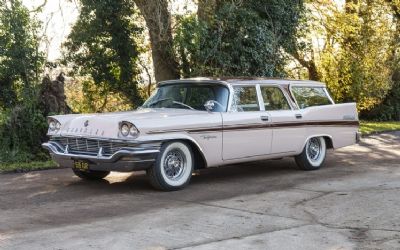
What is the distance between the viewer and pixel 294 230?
6.18 meters

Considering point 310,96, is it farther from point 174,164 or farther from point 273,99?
point 174,164

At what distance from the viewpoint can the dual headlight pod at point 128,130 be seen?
798 centimetres

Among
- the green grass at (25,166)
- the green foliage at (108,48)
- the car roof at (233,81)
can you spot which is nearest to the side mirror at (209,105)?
the car roof at (233,81)

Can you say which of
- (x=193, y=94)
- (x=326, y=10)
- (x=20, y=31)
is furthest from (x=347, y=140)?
(x=326, y=10)

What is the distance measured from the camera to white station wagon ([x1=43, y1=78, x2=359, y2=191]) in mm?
8117

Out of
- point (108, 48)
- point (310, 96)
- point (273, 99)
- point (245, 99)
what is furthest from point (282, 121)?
point (108, 48)

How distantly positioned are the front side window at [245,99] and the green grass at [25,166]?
3929 mm

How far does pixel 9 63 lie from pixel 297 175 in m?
7.83

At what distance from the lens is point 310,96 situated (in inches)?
432

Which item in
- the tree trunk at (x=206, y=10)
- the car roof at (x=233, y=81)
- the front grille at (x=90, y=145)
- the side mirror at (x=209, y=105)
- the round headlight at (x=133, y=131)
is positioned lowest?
the front grille at (x=90, y=145)

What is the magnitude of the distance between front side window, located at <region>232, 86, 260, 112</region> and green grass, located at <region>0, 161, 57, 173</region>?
155 inches

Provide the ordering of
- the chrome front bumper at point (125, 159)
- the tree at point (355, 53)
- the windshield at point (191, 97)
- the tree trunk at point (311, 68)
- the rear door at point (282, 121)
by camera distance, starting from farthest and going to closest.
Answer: the tree trunk at point (311, 68), the tree at point (355, 53), the rear door at point (282, 121), the windshield at point (191, 97), the chrome front bumper at point (125, 159)

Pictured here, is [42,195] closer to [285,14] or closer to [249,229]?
[249,229]

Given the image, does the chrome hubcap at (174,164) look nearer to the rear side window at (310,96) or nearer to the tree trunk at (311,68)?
the rear side window at (310,96)
